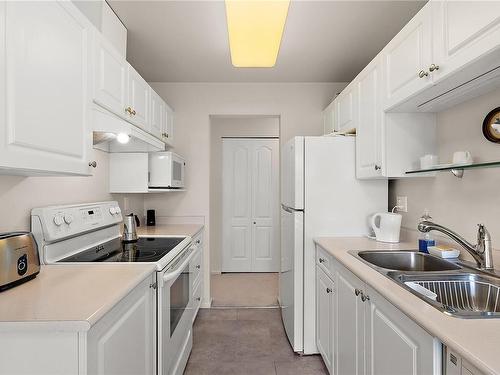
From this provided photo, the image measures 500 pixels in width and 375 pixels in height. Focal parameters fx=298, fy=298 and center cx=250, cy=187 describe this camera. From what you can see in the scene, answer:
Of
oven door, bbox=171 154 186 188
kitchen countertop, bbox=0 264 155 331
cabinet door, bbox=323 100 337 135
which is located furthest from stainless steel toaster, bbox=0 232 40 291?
cabinet door, bbox=323 100 337 135

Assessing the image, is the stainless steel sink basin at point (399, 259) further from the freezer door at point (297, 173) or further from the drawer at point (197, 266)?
the drawer at point (197, 266)

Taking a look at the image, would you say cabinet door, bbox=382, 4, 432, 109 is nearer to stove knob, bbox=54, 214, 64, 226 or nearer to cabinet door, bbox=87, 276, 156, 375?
cabinet door, bbox=87, 276, 156, 375

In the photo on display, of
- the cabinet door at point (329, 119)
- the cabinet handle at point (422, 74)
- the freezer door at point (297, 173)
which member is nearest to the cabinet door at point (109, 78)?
the freezer door at point (297, 173)

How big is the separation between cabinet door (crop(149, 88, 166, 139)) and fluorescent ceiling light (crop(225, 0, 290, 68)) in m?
0.98

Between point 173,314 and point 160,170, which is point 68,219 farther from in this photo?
point 160,170

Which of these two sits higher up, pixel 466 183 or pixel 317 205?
pixel 466 183

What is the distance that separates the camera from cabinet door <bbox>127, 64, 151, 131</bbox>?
208cm

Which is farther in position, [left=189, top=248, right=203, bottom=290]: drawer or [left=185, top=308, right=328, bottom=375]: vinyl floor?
[left=189, top=248, right=203, bottom=290]: drawer

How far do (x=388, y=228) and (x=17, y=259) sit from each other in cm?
210

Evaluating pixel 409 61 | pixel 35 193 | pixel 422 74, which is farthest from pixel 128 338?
pixel 409 61

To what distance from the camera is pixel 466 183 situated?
1.66 meters

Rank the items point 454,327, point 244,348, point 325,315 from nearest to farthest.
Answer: point 454,327, point 325,315, point 244,348

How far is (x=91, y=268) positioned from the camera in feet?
4.64

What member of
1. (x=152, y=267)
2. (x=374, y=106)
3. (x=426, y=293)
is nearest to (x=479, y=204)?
(x=426, y=293)
